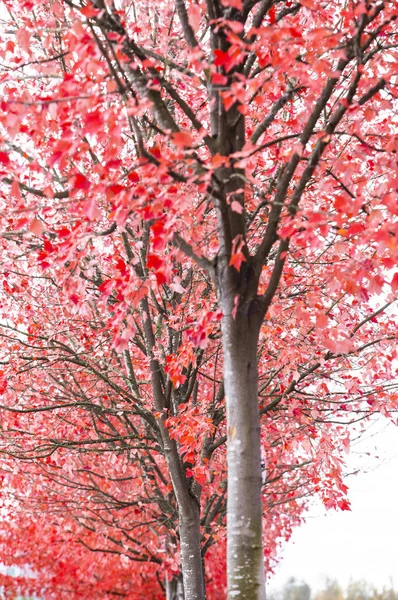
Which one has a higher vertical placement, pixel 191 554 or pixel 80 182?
pixel 80 182

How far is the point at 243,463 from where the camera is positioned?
4637mm

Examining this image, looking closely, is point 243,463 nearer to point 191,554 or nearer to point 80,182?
point 80,182

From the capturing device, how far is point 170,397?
8.48 metres

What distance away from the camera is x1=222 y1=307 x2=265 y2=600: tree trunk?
4484 mm

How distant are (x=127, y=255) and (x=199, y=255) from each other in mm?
Result: 3638

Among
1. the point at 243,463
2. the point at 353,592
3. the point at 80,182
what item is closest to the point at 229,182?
the point at 80,182

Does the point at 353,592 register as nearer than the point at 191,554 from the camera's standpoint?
No

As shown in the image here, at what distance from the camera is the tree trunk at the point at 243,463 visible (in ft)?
14.7

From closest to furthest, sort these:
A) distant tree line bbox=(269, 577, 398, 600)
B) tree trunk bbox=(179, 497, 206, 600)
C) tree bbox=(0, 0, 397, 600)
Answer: tree bbox=(0, 0, 397, 600)
tree trunk bbox=(179, 497, 206, 600)
distant tree line bbox=(269, 577, 398, 600)

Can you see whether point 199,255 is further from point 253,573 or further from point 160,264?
point 253,573

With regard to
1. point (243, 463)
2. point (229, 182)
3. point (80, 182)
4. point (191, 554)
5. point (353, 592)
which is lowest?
point (353, 592)

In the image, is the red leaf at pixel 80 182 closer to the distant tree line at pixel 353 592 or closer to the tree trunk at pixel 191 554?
the tree trunk at pixel 191 554

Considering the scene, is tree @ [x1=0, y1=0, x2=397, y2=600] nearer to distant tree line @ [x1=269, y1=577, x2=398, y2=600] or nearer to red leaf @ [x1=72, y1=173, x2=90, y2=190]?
red leaf @ [x1=72, y1=173, x2=90, y2=190]

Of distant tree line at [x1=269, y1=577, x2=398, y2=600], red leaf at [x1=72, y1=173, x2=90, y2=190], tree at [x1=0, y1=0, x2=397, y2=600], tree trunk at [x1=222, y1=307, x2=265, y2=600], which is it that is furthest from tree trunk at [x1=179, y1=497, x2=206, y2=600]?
red leaf at [x1=72, y1=173, x2=90, y2=190]
